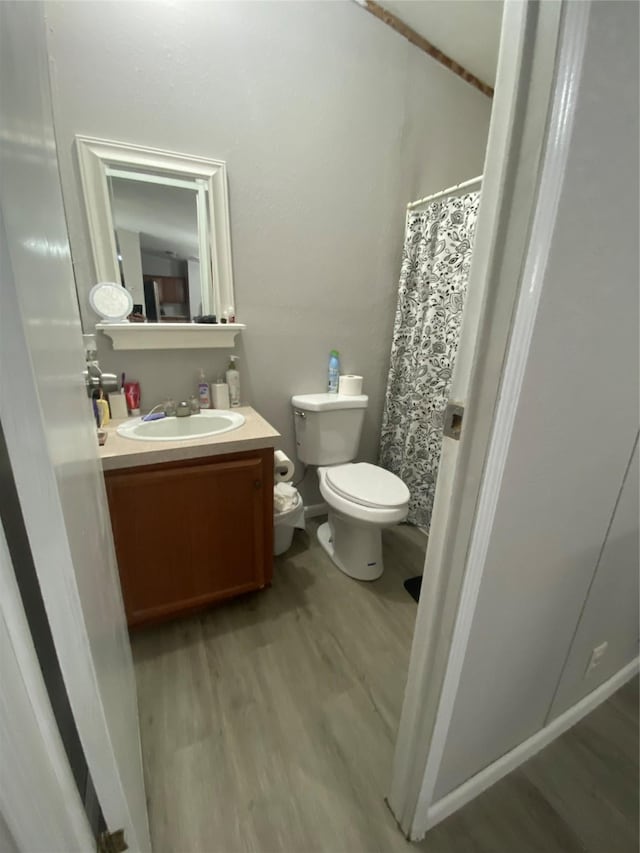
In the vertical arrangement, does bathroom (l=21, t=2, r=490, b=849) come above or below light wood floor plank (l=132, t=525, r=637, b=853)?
above

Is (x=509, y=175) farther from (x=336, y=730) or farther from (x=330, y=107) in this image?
(x=330, y=107)

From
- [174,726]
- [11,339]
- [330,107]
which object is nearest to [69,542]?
[11,339]

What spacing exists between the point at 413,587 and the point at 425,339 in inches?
49.0

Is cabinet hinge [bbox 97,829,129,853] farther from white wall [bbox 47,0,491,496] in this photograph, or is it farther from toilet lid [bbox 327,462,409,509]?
white wall [bbox 47,0,491,496]

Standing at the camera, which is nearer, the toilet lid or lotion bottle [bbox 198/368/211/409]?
the toilet lid

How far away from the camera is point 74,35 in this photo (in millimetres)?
1191

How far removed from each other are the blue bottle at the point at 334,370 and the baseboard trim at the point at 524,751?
60.8 inches

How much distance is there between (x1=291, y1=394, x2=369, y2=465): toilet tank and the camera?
71.9 inches

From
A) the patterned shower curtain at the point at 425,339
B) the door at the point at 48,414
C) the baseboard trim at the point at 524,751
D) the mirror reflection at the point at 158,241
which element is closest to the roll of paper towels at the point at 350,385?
the patterned shower curtain at the point at 425,339

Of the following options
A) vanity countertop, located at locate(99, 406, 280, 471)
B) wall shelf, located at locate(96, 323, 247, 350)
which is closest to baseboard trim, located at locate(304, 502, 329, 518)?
vanity countertop, located at locate(99, 406, 280, 471)

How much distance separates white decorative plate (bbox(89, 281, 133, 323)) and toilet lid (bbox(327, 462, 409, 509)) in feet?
3.71

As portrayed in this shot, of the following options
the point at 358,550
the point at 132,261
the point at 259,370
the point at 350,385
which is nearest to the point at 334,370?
the point at 350,385

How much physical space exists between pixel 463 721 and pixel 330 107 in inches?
89.6

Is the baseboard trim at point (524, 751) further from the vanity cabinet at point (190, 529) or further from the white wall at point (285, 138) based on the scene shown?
the white wall at point (285, 138)
